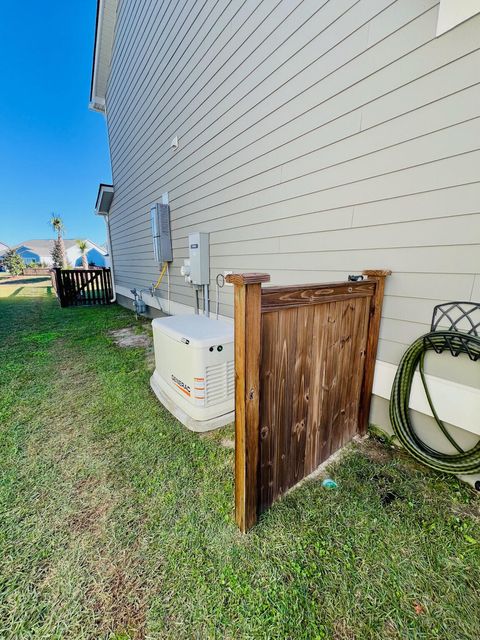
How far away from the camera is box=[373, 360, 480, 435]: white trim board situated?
1.52m

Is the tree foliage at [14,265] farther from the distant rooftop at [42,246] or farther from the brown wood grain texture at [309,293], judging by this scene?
the brown wood grain texture at [309,293]

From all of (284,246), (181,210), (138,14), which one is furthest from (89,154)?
(284,246)

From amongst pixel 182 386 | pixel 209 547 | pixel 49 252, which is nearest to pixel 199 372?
pixel 182 386

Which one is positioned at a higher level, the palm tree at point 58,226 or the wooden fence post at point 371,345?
the palm tree at point 58,226

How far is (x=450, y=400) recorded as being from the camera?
5.28 feet

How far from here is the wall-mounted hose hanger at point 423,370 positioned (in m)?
1.47

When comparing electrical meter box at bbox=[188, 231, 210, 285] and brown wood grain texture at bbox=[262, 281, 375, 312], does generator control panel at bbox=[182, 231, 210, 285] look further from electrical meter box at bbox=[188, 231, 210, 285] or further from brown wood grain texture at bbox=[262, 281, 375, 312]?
brown wood grain texture at bbox=[262, 281, 375, 312]

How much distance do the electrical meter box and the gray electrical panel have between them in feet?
4.14


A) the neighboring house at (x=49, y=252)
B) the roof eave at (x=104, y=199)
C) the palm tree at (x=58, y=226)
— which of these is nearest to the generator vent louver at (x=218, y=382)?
the roof eave at (x=104, y=199)

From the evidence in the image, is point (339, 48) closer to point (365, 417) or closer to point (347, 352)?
point (347, 352)

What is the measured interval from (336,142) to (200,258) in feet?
7.25

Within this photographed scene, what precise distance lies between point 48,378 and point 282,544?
315cm

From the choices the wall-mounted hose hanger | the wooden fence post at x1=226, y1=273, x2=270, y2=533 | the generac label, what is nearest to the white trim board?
the wall-mounted hose hanger

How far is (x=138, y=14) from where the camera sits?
504 centimetres
